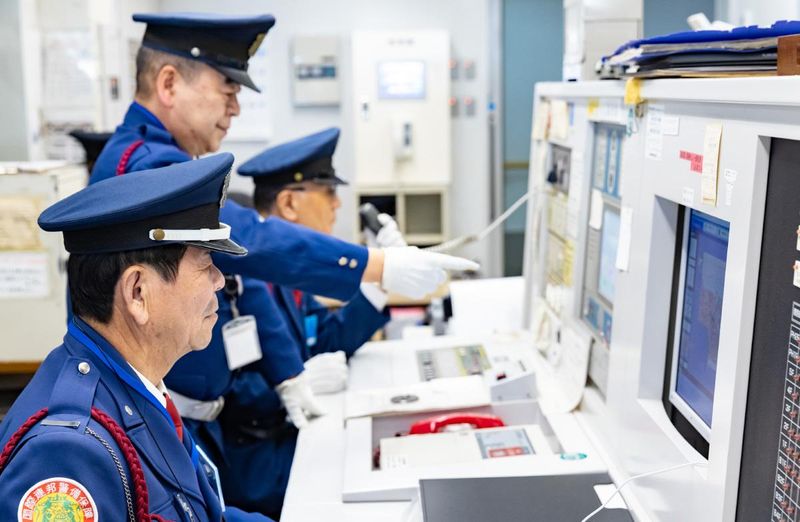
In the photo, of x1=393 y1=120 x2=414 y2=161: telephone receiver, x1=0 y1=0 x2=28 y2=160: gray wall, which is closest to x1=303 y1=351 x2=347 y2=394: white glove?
x1=0 y1=0 x2=28 y2=160: gray wall

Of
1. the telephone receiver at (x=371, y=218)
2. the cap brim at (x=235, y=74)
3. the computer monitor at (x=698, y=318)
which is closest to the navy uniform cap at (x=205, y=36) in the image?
the cap brim at (x=235, y=74)

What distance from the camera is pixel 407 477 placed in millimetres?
1512

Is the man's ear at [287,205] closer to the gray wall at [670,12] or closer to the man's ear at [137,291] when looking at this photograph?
the man's ear at [137,291]

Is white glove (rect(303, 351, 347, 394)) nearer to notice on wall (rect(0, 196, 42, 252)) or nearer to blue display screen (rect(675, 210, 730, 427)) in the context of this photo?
Result: blue display screen (rect(675, 210, 730, 427))

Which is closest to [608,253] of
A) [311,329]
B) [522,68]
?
[311,329]

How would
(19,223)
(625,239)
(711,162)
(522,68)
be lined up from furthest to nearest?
(522,68)
(19,223)
(625,239)
(711,162)

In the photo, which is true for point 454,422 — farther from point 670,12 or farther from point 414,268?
point 670,12

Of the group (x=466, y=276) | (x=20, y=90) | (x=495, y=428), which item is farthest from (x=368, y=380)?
(x=466, y=276)

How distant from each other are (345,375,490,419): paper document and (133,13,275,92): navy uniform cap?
779 millimetres

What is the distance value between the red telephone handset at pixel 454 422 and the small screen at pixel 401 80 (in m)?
3.42

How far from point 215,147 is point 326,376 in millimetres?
643

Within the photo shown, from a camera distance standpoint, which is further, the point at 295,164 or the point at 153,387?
the point at 295,164

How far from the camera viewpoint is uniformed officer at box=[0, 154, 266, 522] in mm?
976

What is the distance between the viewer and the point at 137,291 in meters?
1.13
